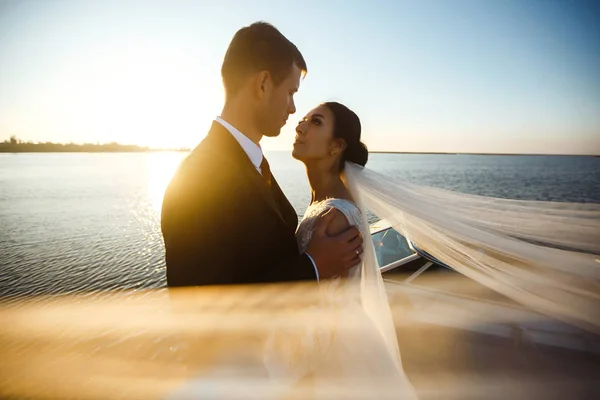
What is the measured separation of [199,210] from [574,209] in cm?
346

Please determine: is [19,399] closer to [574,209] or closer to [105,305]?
[105,305]

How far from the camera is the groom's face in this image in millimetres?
2115

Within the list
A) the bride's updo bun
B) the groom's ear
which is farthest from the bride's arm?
the groom's ear

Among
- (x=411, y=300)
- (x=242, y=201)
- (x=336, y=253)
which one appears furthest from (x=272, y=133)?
(x=411, y=300)

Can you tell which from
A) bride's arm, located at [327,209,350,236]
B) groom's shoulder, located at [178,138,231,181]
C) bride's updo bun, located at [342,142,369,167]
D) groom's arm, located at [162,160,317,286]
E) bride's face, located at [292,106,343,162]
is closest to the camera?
groom's arm, located at [162,160,317,286]

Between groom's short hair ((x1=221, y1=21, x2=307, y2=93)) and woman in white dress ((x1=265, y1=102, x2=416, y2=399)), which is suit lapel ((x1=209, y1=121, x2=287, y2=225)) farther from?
woman in white dress ((x1=265, y1=102, x2=416, y2=399))

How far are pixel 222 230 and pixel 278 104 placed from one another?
1.01 m

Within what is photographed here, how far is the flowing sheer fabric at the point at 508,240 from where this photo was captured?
2.28 metres

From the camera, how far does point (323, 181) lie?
379 centimetres

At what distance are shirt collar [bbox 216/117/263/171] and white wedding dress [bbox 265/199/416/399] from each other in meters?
0.76

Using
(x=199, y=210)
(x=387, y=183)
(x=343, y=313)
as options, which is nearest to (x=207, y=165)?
(x=199, y=210)

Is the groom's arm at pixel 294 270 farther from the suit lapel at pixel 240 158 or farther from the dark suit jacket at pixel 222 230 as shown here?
the suit lapel at pixel 240 158

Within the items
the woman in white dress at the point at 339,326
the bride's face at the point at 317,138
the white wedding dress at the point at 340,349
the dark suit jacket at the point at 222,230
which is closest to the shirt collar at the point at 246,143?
the dark suit jacket at the point at 222,230

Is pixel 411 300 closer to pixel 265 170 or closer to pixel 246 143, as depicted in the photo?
pixel 265 170
